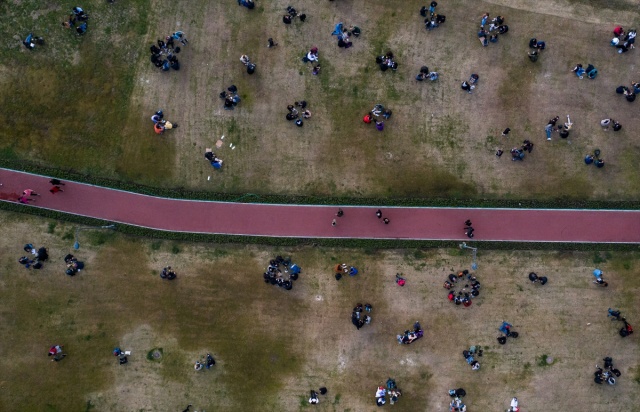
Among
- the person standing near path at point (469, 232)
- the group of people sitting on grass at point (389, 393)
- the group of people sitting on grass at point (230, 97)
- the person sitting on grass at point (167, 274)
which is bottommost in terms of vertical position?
the group of people sitting on grass at point (389, 393)

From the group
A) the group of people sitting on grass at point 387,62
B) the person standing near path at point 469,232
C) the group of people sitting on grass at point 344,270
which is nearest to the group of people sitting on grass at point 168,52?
the group of people sitting on grass at point 387,62

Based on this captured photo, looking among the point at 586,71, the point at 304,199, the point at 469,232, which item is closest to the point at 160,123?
the point at 304,199

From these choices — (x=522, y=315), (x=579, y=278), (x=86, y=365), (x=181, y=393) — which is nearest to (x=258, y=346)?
(x=181, y=393)

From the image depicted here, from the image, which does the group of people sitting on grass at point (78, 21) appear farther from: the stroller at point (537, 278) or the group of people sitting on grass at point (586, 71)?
the stroller at point (537, 278)

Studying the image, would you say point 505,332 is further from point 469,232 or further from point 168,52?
point 168,52

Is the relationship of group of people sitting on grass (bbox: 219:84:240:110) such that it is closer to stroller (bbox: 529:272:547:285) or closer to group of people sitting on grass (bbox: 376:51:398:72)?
group of people sitting on grass (bbox: 376:51:398:72)

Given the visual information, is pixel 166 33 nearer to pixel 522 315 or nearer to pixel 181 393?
pixel 181 393
